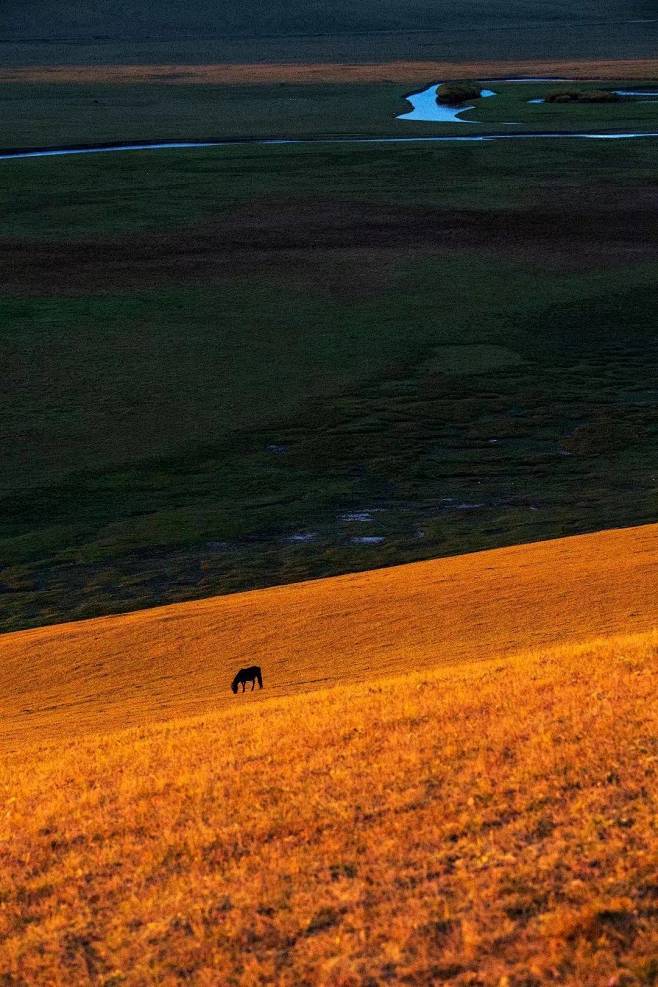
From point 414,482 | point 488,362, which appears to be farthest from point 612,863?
point 488,362

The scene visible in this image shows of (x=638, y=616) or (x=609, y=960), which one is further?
(x=638, y=616)

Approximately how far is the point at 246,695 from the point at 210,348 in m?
23.4

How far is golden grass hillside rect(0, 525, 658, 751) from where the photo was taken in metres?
16.4

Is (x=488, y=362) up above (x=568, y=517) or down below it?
above

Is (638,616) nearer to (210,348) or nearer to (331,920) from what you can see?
(331,920)

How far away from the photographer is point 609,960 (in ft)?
25.9

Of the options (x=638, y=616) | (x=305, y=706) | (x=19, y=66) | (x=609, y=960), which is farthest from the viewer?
(x=19, y=66)

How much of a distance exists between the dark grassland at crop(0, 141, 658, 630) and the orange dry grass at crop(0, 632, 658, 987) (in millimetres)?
9564

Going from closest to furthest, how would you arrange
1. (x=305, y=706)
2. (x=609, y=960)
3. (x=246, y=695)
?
(x=609, y=960) < (x=305, y=706) < (x=246, y=695)

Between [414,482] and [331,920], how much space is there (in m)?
19.1

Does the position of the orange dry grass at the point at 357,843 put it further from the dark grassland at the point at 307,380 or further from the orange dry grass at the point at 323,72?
the orange dry grass at the point at 323,72

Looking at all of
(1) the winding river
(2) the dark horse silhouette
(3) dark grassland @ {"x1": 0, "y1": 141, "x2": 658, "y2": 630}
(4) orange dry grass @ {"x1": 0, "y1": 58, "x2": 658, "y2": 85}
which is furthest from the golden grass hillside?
(4) orange dry grass @ {"x1": 0, "y1": 58, "x2": 658, "y2": 85}

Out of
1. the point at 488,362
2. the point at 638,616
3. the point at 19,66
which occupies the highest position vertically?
the point at 19,66

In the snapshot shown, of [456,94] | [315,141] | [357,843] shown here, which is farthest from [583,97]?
[357,843]
